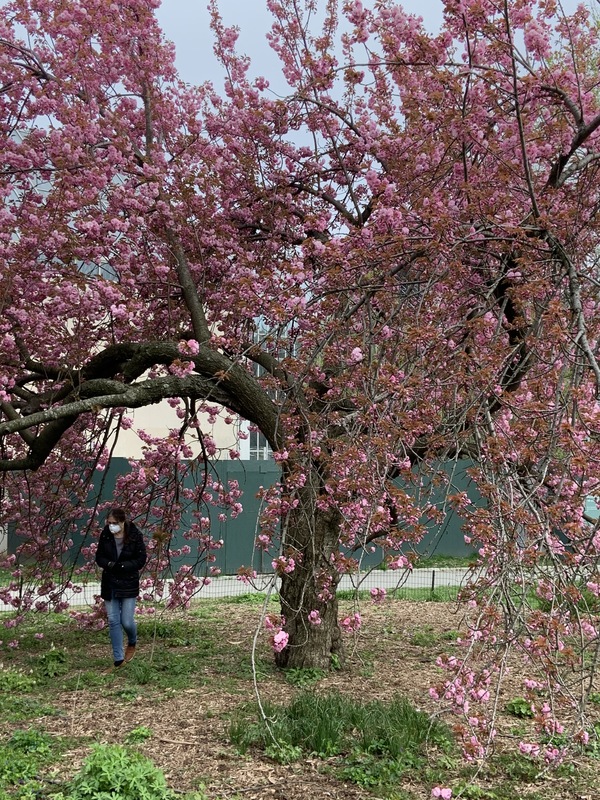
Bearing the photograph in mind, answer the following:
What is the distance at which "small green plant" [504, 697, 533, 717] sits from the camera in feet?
15.1

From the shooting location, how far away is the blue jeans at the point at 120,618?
546 cm

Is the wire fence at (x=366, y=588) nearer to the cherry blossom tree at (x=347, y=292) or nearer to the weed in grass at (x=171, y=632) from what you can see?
the weed in grass at (x=171, y=632)

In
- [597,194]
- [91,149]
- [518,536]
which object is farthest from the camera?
[91,149]

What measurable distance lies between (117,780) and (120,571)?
2.69 meters

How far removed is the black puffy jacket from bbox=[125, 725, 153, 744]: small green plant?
173 centimetres

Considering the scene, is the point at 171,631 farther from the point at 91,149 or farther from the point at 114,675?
the point at 91,149

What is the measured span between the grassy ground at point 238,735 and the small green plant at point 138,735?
1 centimetres

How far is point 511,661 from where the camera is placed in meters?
6.16

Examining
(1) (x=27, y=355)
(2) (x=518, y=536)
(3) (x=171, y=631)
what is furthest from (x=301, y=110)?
(3) (x=171, y=631)

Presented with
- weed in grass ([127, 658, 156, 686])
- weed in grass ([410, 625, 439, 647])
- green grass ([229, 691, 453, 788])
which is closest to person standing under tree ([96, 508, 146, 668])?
weed in grass ([127, 658, 156, 686])

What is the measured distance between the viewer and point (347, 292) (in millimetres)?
4012

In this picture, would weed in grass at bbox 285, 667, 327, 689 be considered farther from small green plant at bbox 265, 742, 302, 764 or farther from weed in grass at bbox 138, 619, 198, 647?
weed in grass at bbox 138, 619, 198, 647

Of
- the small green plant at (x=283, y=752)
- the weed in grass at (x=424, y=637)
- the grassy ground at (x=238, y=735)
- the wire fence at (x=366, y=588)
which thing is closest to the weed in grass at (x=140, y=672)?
the grassy ground at (x=238, y=735)

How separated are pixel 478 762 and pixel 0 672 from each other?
3.64 meters
